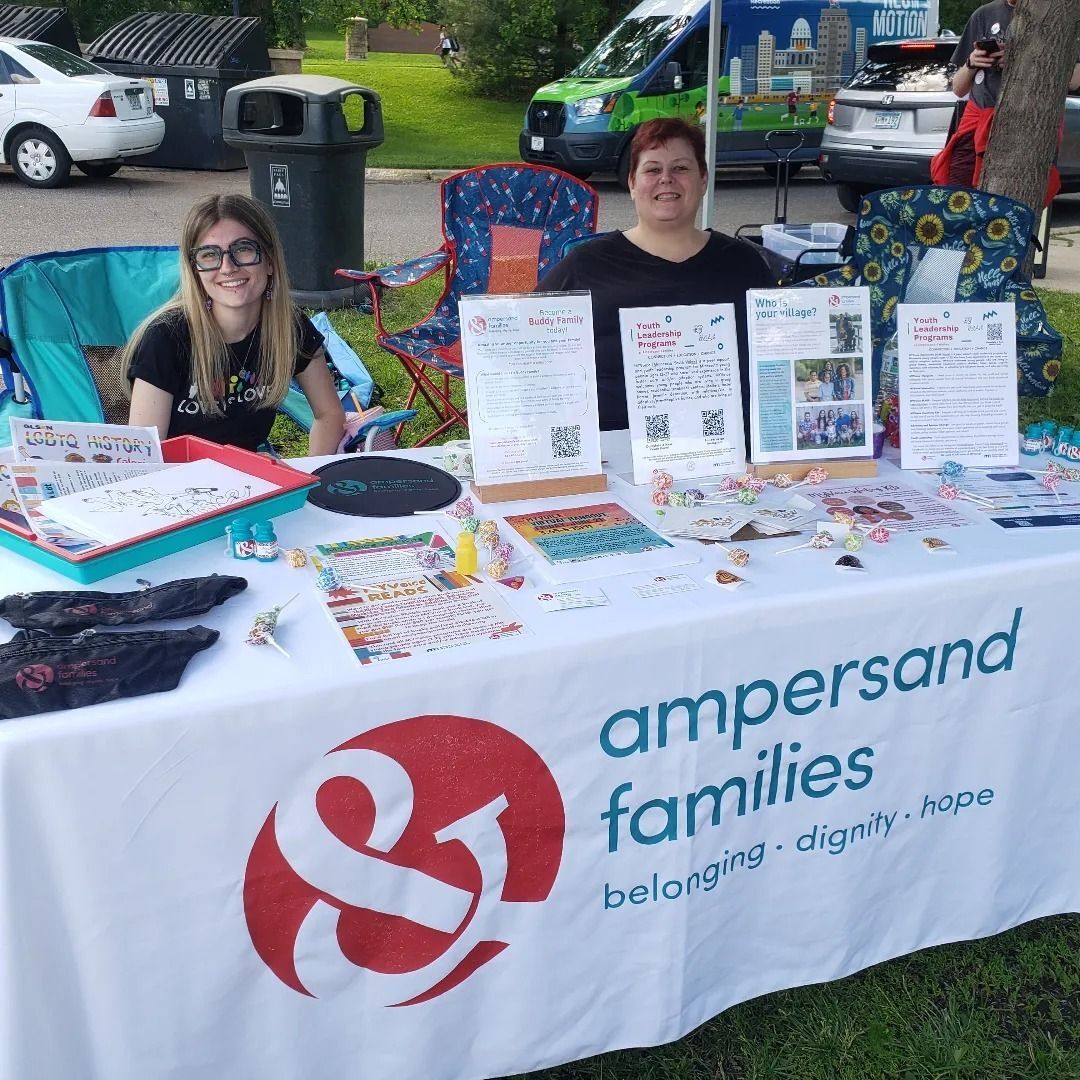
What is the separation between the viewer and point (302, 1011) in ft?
5.02

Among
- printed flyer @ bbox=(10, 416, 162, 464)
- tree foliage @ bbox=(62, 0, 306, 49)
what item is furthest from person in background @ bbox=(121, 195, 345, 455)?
tree foliage @ bbox=(62, 0, 306, 49)

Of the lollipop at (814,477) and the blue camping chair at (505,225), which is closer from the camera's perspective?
the lollipop at (814,477)

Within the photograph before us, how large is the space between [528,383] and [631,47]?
982 cm

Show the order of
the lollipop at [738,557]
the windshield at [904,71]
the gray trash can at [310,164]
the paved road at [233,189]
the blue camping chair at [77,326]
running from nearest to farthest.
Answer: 1. the lollipop at [738,557]
2. the blue camping chair at [77,326]
3. the gray trash can at [310,164]
4. the paved road at [233,189]
5. the windshield at [904,71]

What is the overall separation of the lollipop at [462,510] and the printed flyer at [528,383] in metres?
0.05

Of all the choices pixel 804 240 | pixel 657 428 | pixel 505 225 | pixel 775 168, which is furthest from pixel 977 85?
pixel 775 168

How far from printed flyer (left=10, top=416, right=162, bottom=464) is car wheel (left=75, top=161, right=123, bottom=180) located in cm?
976

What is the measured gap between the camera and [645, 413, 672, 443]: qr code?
6.68 feet

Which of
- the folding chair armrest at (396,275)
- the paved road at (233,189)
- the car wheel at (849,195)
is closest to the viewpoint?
the folding chair armrest at (396,275)

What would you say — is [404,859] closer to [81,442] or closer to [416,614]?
[416,614]

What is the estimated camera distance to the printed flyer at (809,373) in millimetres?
2066

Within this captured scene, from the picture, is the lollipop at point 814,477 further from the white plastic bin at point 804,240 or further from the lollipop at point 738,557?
the white plastic bin at point 804,240

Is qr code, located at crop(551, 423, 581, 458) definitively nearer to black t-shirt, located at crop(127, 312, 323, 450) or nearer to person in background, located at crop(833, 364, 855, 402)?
person in background, located at crop(833, 364, 855, 402)

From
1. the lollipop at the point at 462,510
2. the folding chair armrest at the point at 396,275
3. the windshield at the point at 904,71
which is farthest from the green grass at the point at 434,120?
the lollipop at the point at 462,510
